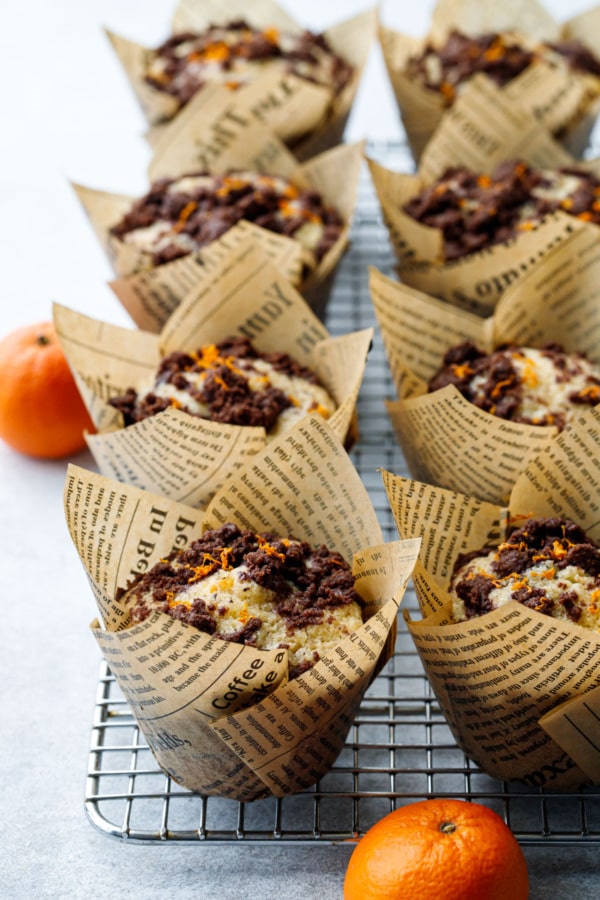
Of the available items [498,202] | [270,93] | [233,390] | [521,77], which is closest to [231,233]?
[233,390]

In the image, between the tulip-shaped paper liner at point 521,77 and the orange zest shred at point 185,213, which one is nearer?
the orange zest shred at point 185,213

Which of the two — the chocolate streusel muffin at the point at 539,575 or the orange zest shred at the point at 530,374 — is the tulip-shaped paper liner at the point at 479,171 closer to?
the orange zest shred at the point at 530,374

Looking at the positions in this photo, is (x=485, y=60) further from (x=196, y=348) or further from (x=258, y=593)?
(x=258, y=593)

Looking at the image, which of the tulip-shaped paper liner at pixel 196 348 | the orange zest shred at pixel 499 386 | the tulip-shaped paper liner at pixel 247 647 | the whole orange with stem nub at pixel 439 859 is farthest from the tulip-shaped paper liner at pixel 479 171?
the whole orange with stem nub at pixel 439 859

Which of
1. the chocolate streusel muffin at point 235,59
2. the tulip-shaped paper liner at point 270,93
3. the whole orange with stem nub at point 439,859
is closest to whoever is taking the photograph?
the whole orange with stem nub at point 439,859

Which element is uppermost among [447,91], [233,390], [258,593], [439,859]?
[447,91]

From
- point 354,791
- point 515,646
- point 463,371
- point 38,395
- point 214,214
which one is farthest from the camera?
point 214,214

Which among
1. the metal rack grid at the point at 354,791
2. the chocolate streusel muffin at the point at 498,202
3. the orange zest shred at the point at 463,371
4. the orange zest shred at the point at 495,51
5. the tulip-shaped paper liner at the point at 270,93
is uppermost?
the tulip-shaped paper liner at the point at 270,93
